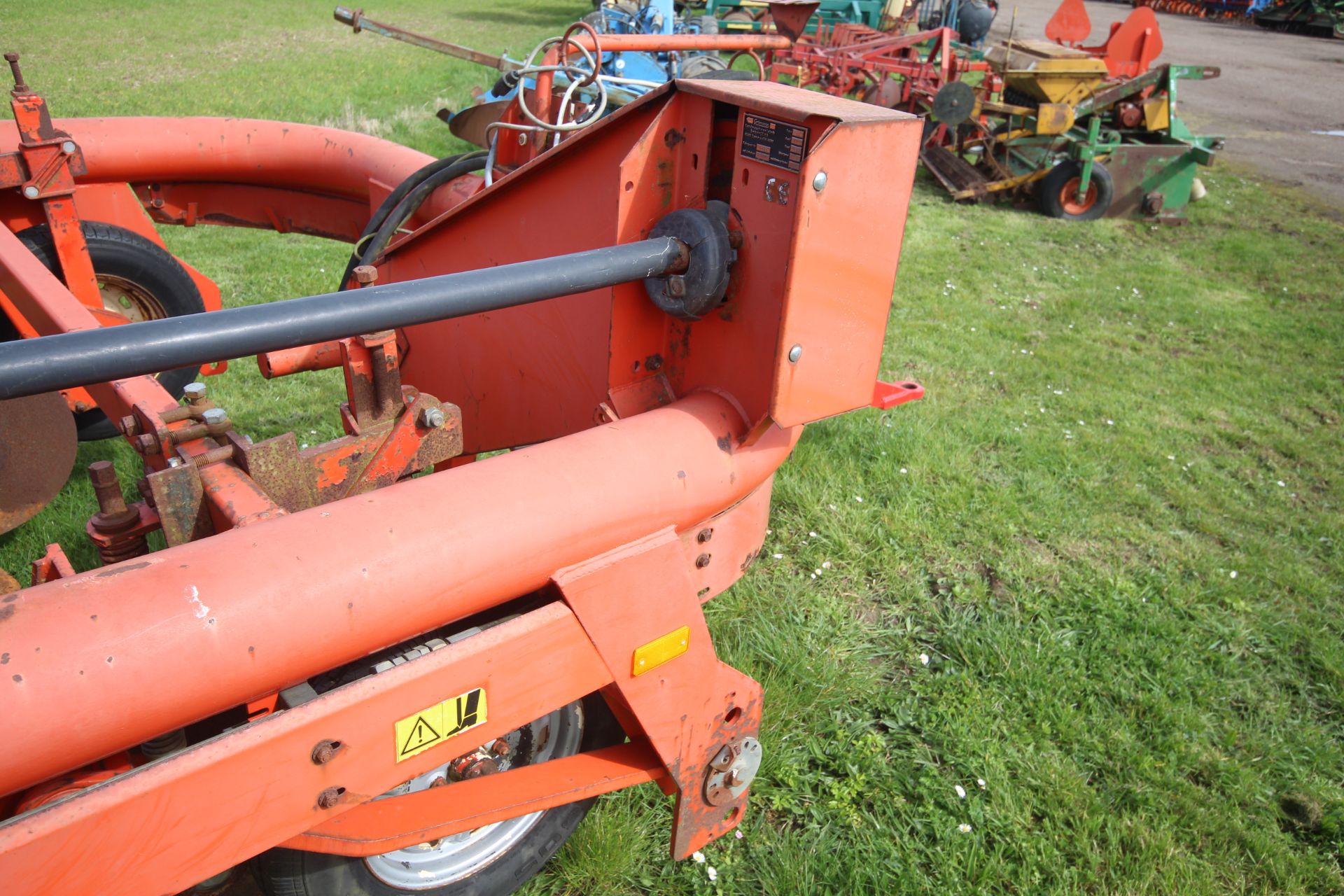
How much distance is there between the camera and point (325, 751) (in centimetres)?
124

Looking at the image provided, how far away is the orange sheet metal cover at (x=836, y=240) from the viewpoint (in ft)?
4.95

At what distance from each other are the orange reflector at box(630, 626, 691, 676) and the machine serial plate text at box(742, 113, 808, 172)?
32.5 inches

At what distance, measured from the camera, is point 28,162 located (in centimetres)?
268

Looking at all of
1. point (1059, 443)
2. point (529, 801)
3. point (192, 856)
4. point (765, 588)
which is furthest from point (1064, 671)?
point (192, 856)

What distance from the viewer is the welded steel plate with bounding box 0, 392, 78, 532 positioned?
2.44m

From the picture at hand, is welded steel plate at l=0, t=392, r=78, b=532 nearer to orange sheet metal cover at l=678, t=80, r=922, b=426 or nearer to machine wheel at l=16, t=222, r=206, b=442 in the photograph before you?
machine wheel at l=16, t=222, r=206, b=442

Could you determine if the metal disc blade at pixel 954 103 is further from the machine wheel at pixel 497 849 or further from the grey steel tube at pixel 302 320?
the machine wheel at pixel 497 849

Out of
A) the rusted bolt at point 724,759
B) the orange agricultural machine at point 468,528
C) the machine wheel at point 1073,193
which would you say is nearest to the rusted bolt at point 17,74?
the orange agricultural machine at point 468,528

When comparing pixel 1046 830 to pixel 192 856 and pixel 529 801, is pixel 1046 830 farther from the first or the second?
pixel 192 856

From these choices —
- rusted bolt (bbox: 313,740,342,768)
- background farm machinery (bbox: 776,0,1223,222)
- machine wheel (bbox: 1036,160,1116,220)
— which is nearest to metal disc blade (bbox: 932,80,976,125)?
background farm machinery (bbox: 776,0,1223,222)

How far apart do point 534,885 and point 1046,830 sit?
1.29m

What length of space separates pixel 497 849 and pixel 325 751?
914 millimetres

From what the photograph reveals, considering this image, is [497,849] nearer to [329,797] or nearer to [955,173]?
[329,797]

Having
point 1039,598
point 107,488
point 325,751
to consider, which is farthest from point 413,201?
point 1039,598
